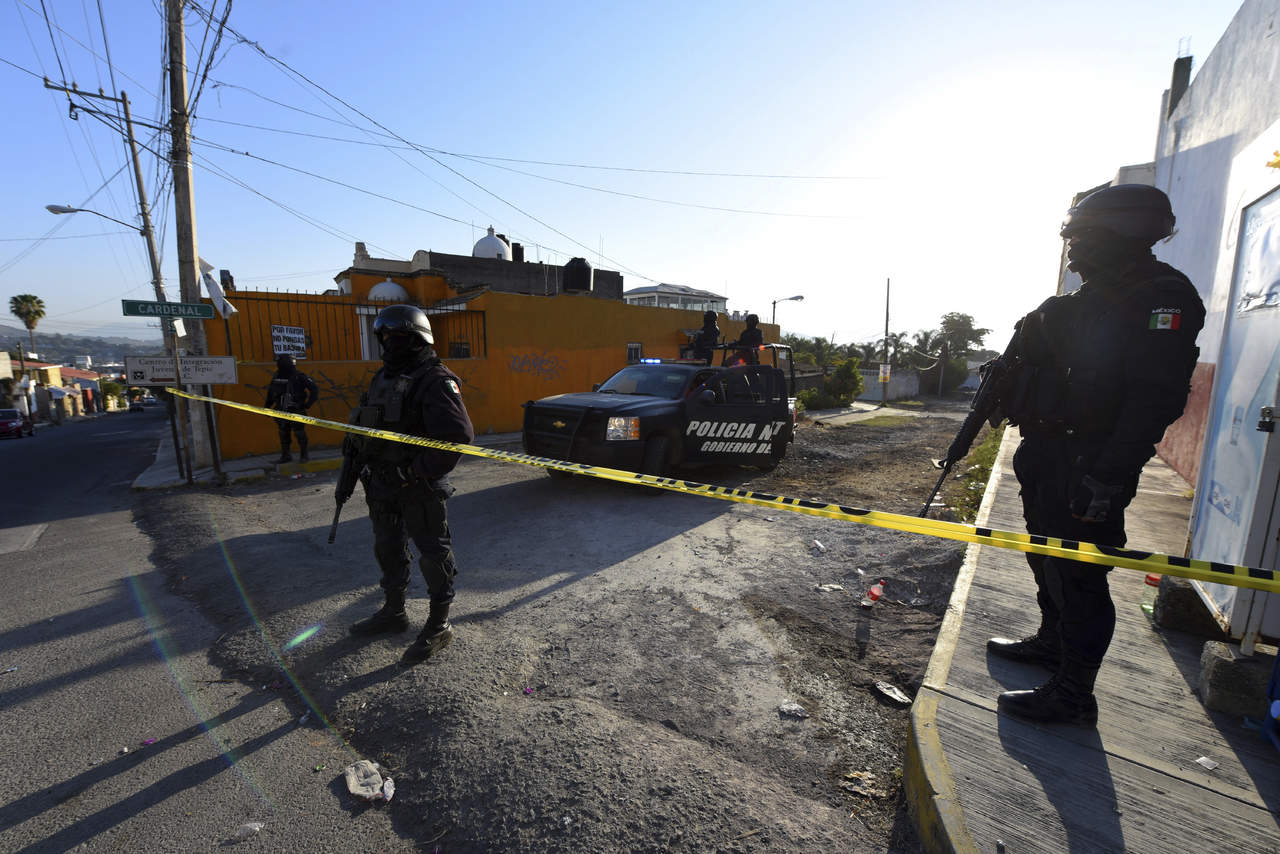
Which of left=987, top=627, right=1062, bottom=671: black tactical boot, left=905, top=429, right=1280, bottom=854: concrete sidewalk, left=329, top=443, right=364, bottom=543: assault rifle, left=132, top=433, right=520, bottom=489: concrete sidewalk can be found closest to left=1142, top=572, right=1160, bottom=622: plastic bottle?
left=905, top=429, right=1280, bottom=854: concrete sidewalk

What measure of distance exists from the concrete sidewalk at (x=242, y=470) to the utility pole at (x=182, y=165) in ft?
1.33

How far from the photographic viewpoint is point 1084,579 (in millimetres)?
2176

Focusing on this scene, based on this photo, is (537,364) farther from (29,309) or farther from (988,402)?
(29,309)

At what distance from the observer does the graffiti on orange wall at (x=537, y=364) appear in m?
12.2

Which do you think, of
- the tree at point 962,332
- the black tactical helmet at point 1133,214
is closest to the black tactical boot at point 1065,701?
the black tactical helmet at point 1133,214

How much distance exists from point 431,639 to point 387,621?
15.5 inches

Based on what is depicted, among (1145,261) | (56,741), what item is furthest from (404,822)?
(1145,261)

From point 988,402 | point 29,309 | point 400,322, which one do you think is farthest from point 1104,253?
point 29,309

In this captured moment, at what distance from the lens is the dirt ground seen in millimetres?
2043

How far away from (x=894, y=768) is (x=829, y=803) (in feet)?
1.26

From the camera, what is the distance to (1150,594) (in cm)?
342

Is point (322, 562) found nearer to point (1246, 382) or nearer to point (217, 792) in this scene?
point (217, 792)

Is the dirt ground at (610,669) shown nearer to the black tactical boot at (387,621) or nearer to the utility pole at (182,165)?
the black tactical boot at (387,621)

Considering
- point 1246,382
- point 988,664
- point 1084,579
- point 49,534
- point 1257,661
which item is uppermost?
point 1246,382
